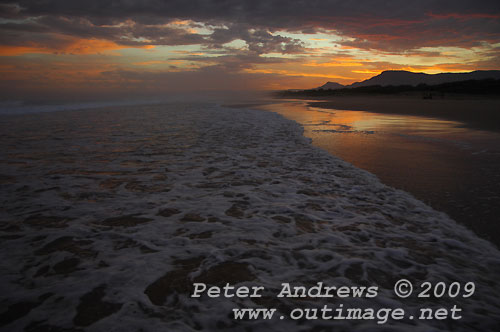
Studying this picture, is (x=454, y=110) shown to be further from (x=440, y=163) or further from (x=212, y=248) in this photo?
(x=212, y=248)

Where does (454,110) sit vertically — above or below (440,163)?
above

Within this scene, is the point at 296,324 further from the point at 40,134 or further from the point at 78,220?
the point at 40,134

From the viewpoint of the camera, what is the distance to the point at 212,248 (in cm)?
332

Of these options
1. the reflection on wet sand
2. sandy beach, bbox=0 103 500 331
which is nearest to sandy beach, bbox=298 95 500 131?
the reflection on wet sand

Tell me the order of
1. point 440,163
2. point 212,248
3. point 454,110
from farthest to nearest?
point 454,110, point 440,163, point 212,248

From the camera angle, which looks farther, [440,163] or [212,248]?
[440,163]

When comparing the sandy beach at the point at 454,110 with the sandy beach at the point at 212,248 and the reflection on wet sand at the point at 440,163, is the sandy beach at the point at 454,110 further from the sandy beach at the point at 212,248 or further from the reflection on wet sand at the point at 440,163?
the sandy beach at the point at 212,248

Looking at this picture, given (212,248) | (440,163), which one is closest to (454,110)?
(440,163)

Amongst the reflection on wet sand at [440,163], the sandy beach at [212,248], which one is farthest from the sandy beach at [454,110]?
the sandy beach at [212,248]

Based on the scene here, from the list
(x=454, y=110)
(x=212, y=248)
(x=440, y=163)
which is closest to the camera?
(x=212, y=248)

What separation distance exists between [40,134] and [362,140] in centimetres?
1305

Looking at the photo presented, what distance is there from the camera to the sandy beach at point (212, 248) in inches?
92.5

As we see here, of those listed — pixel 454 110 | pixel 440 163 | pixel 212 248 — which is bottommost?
pixel 212 248

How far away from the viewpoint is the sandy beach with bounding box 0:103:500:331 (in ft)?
7.71
